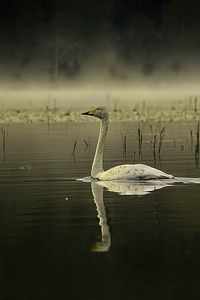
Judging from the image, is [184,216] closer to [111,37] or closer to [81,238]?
[81,238]

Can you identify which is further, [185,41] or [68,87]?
[185,41]

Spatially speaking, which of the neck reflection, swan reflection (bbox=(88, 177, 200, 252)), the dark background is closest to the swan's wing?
swan reflection (bbox=(88, 177, 200, 252))

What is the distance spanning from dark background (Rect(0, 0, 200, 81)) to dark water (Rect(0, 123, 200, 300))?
394 ft

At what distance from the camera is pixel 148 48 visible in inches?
5492

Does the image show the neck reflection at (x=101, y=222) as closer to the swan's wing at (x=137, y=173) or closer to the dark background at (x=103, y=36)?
the swan's wing at (x=137, y=173)

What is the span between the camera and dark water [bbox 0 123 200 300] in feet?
28.4

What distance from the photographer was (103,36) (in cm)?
14312

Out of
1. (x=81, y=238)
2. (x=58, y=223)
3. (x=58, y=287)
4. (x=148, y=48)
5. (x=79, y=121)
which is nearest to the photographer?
(x=58, y=287)

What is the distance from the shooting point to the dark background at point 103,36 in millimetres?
137875

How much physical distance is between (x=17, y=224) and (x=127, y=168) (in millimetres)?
4470

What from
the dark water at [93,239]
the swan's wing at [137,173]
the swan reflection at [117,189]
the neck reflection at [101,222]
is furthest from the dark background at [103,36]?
the dark water at [93,239]

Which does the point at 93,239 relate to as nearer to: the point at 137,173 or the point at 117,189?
the point at 117,189

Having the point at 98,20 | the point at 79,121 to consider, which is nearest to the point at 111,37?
the point at 98,20

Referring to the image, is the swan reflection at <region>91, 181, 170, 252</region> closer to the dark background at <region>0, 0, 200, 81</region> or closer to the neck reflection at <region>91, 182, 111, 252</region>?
the neck reflection at <region>91, 182, 111, 252</region>
